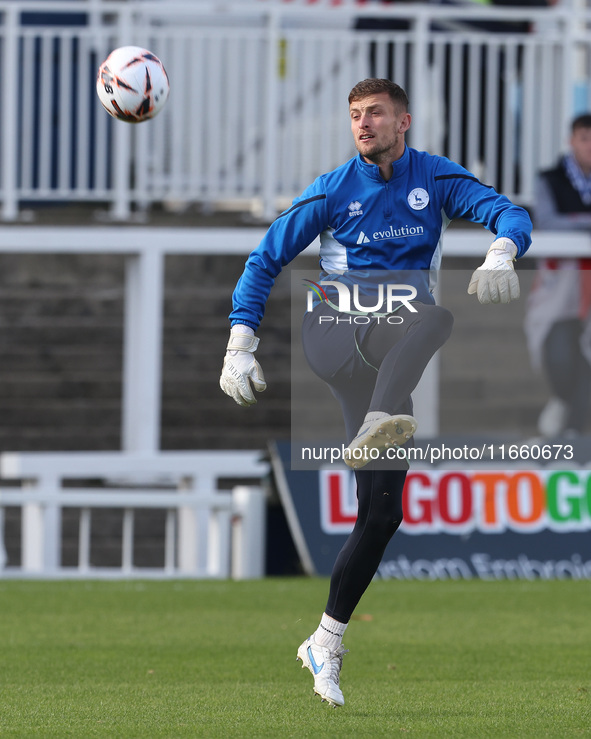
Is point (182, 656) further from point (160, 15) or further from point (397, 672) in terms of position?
point (160, 15)

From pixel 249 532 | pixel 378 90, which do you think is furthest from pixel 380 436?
pixel 249 532

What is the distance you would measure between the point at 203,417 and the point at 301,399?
7.23 feet

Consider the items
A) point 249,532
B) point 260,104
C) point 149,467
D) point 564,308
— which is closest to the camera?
point 249,532

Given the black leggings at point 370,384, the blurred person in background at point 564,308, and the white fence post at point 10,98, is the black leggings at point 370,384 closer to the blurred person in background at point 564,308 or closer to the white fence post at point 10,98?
the blurred person in background at point 564,308

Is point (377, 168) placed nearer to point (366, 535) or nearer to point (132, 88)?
point (366, 535)

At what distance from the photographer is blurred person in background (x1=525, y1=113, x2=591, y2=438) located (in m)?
13.1

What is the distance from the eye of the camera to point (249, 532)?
484 inches

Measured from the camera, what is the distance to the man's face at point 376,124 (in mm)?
6164

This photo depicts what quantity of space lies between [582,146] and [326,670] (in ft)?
24.5

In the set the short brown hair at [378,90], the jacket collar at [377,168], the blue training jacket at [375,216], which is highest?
the short brown hair at [378,90]

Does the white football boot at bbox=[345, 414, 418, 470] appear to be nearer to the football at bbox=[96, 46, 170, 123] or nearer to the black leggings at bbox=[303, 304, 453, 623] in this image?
the black leggings at bbox=[303, 304, 453, 623]

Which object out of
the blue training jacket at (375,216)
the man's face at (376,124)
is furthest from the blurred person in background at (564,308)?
the man's face at (376,124)

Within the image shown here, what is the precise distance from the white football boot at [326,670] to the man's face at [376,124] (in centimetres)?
192

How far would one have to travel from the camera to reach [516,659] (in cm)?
778
